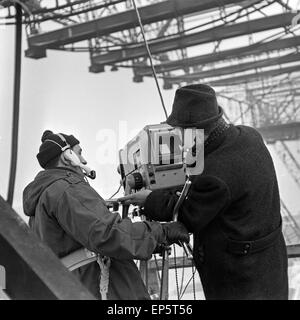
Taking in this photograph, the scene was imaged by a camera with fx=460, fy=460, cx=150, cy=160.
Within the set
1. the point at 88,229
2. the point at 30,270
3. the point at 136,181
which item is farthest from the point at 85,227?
the point at 30,270

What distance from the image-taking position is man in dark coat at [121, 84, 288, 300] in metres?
1.10

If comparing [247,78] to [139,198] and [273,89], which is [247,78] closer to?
[273,89]

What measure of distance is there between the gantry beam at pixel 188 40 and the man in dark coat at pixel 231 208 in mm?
2657

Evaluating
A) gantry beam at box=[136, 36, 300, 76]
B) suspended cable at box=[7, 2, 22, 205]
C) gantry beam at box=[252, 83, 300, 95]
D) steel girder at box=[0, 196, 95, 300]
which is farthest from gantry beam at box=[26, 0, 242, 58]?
steel girder at box=[0, 196, 95, 300]

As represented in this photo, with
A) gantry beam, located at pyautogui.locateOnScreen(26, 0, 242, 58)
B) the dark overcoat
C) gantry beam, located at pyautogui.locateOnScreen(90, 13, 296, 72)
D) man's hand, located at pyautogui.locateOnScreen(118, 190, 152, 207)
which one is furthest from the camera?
gantry beam, located at pyautogui.locateOnScreen(90, 13, 296, 72)

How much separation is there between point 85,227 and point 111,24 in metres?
2.67

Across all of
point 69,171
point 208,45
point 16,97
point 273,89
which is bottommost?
point 69,171

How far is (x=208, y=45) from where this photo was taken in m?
3.77

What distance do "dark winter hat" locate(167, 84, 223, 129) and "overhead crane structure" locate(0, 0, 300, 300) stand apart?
2442 mm

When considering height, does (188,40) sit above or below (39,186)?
above

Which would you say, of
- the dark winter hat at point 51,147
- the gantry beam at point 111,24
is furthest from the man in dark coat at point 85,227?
the gantry beam at point 111,24

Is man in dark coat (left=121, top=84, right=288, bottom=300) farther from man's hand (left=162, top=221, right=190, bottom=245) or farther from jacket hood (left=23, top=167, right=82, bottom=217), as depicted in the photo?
jacket hood (left=23, top=167, right=82, bottom=217)

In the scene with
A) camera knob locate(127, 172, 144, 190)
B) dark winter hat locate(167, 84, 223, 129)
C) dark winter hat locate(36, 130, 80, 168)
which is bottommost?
camera knob locate(127, 172, 144, 190)
